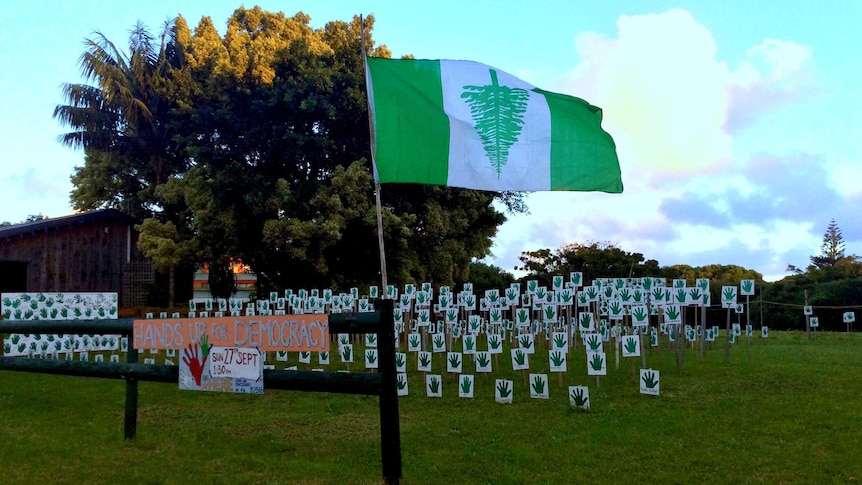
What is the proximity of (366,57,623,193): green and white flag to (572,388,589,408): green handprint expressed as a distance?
238 cm

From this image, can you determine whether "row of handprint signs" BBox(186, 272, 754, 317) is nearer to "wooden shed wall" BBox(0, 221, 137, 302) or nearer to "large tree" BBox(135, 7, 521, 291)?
"large tree" BBox(135, 7, 521, 291)

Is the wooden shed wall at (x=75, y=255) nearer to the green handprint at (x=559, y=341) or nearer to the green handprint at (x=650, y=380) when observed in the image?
the green handprint at (x=559, y=341)

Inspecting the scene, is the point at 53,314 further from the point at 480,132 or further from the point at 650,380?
the point at 650,380

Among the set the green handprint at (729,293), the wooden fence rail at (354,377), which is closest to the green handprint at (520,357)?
the wooden fence rail at (354,377)

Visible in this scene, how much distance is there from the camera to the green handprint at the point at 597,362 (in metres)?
8.66

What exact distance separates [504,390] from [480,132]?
3.13 meters

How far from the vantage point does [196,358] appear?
5.86 metres

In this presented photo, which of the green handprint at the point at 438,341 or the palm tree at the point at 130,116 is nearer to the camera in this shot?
the green handprint at the point at 438,341

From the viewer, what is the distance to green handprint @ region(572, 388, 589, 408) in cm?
760

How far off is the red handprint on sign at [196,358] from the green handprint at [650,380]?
533 cm

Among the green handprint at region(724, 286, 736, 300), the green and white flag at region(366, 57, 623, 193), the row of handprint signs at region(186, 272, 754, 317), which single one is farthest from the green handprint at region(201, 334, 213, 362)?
the green handprint at region(724, 286, 736, 300)

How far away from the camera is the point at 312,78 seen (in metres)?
20.3

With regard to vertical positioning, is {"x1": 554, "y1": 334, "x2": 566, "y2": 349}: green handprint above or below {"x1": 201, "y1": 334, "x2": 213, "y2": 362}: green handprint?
below

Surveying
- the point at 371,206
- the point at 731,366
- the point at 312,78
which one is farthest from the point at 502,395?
the point at 312,78
